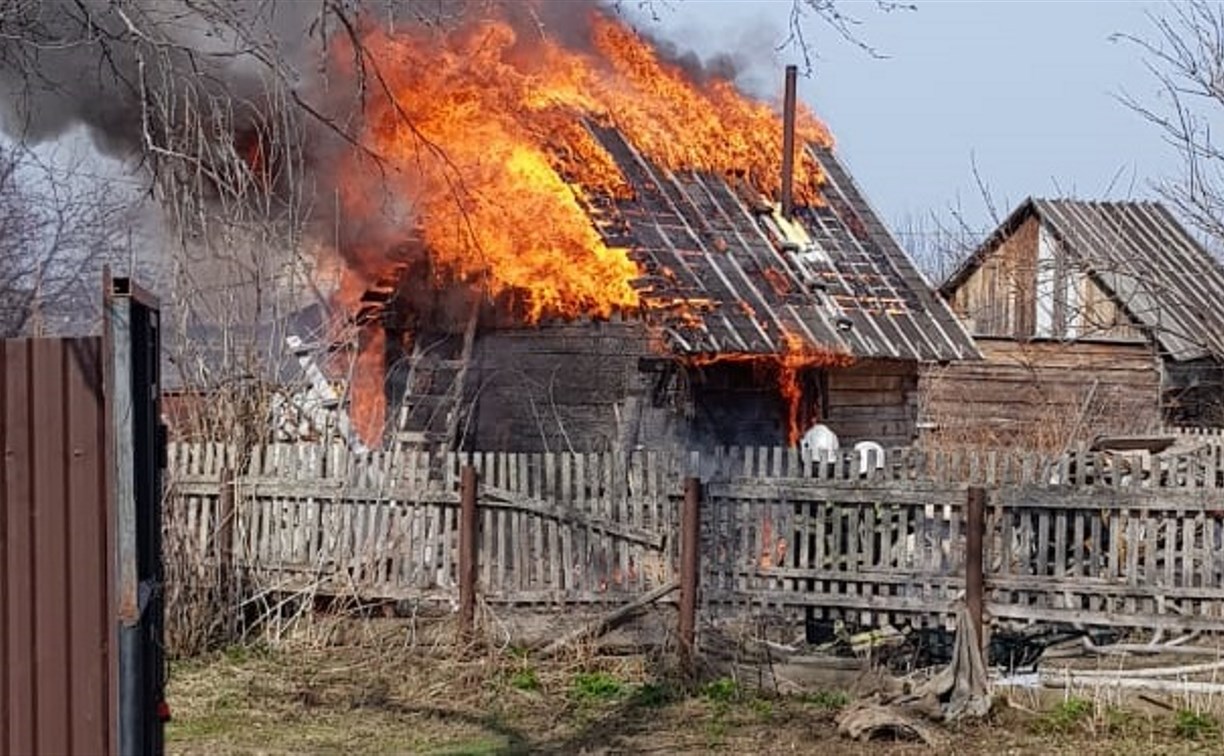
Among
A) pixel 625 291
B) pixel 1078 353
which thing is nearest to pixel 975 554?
pixel 625 291

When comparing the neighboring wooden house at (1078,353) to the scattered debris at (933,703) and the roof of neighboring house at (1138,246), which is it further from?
the scattered debris at (933,703)

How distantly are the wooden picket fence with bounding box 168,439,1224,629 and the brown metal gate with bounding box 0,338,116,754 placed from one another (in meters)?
7.24

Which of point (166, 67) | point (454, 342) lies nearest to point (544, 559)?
point (166, 67)

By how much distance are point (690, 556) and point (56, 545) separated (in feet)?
23.5

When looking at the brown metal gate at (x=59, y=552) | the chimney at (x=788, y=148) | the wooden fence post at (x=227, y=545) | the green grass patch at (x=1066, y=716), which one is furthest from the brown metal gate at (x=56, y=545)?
the chimney at (x=788, y=148)

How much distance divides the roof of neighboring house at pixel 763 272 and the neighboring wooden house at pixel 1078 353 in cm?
1026

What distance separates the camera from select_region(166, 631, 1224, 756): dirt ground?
32.2 ft

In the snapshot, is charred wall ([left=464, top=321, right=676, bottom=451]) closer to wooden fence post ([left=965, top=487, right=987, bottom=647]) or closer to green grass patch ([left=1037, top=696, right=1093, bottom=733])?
wooden fence post ([left=965, top=487, right=987, bottom=647])

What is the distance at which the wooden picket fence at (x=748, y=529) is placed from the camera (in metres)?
10.9

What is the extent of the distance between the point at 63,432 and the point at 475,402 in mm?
13177

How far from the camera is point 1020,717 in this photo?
10.3 m

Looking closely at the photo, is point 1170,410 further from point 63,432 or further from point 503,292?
point 63,432

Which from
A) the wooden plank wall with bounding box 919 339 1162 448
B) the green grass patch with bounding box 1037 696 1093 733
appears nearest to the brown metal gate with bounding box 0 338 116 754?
the green grass patch with bounding box 1037 696 1093 733

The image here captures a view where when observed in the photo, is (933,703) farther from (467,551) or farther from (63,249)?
(63,249)
